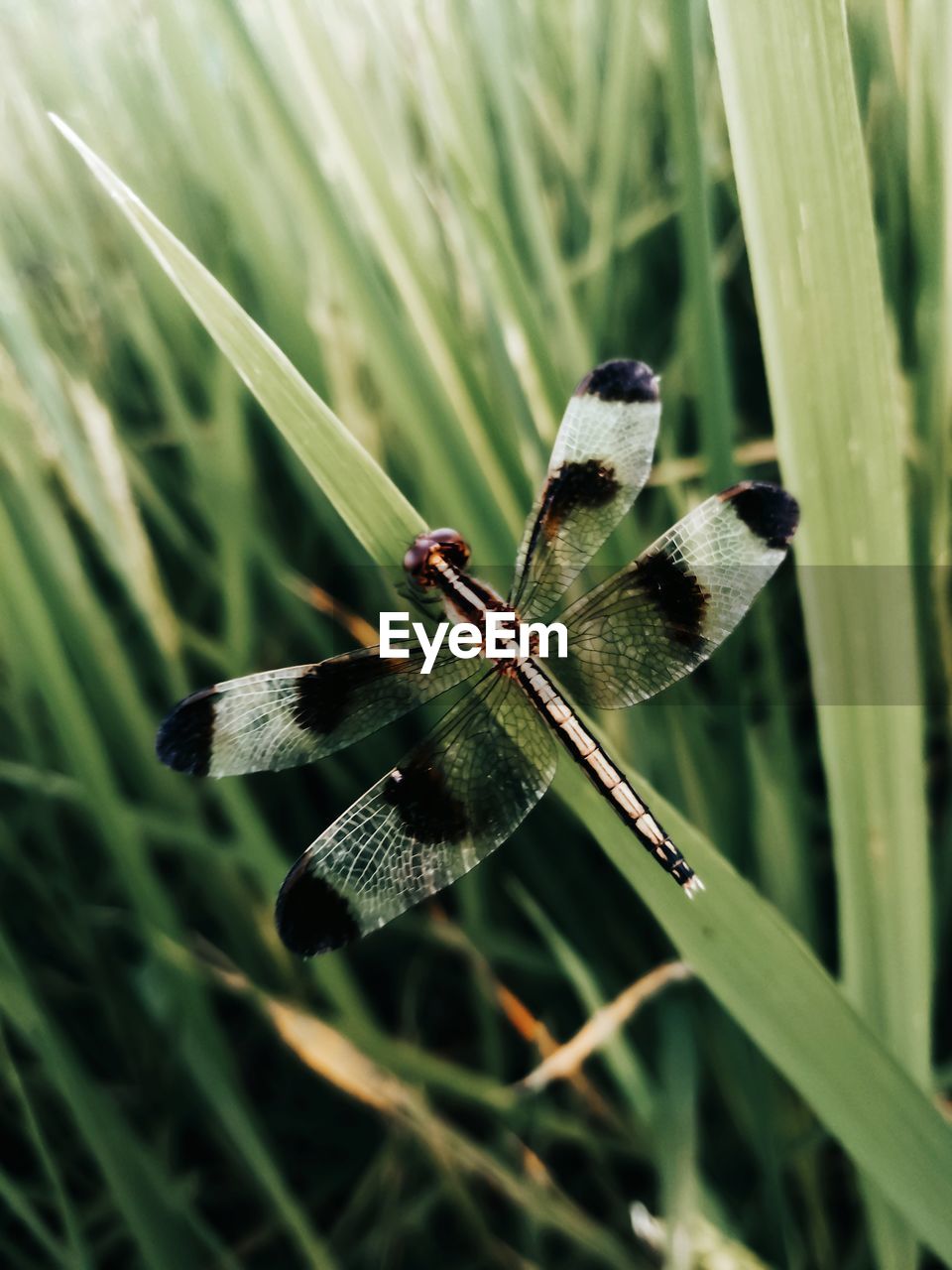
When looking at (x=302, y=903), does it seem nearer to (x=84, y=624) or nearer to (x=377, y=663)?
(x=377, y=663)

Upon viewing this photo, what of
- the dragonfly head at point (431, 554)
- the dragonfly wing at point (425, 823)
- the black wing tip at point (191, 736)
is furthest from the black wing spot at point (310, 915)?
the dragonfly head at point (431, 554)

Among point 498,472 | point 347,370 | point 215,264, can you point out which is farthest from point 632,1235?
point 215,264

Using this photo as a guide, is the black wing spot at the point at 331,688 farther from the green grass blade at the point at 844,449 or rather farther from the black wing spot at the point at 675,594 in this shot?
the green grass blade at the point at 844,449

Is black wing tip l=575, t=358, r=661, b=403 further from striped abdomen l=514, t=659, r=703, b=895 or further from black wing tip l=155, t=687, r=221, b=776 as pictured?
black wing tip l=155, t=687, r=221, b=776

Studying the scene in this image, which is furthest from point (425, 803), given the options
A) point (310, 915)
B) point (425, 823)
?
point (310, 915)

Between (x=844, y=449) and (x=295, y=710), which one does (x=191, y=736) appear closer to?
(x=295, y=710)

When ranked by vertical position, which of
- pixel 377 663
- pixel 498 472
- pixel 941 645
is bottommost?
pixel 941 645
